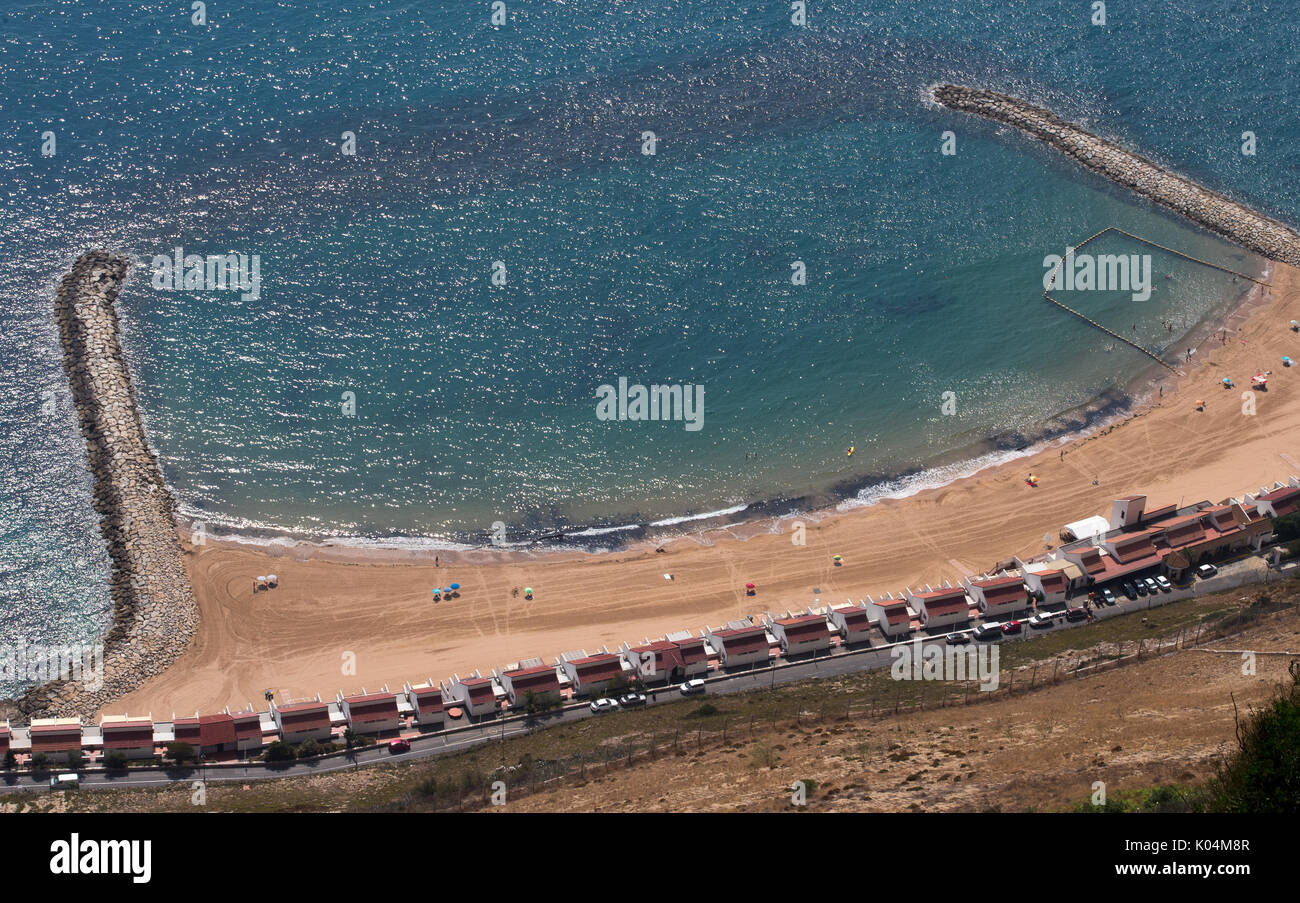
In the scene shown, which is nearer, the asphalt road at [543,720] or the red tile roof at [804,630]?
the asphalt road at [543,720]

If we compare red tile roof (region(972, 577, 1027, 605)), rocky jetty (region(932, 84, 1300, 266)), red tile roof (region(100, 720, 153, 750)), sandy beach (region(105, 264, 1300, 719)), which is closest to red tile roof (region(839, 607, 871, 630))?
sandy beach (region(105, 264, 1300, 719))

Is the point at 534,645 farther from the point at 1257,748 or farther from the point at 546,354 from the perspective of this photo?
the point at 1257,748

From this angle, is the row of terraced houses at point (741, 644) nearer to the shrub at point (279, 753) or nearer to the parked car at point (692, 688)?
the parked car at point (692, 688)

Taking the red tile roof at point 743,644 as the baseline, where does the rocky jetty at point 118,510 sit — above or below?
above

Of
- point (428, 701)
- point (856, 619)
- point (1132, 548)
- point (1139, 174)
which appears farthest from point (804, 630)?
point (1139, 174)

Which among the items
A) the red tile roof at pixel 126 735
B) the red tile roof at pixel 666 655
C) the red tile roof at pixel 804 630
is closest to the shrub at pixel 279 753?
the red tile roof at pixel 126 735
